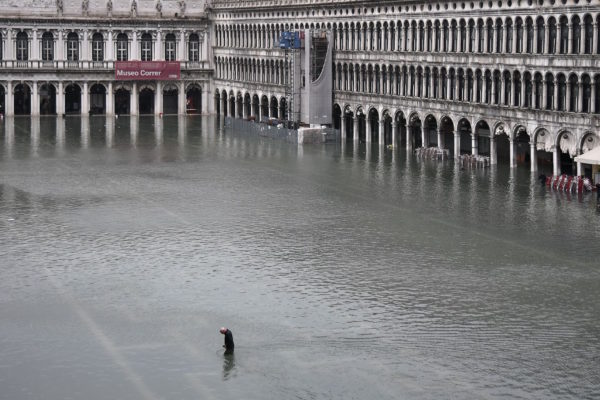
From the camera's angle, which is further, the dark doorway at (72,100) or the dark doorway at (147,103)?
the dark doorway at (147,103)

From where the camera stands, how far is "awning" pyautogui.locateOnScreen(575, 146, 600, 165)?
3076 inches

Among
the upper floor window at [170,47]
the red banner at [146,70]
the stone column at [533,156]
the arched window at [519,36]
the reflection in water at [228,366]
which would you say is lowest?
the reflection in water at [228,366]

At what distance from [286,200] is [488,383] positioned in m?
40.2

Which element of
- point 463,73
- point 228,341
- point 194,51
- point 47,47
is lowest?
point 228,341

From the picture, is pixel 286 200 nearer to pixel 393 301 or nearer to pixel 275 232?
pixel 275 232

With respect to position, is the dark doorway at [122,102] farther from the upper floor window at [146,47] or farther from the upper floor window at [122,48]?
the upper floor window at [146,47]

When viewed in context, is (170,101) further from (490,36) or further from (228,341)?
(228,341)

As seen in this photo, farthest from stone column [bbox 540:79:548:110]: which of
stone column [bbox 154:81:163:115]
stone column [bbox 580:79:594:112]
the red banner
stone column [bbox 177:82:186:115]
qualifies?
stone column [bbox 177:82:186:115]

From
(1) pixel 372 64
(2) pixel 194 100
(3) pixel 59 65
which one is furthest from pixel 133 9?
(1) pixel 372 64

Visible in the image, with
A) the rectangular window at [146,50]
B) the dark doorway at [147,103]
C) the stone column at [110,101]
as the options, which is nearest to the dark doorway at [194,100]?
the dark doorway at [147,103]

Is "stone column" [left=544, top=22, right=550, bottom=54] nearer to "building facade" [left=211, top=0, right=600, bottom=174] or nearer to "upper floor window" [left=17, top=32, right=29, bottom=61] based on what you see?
"building facade" [left=211, top=0, right=600, bottom=174]

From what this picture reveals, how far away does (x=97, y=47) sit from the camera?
497ft

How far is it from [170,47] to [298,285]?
346 ft

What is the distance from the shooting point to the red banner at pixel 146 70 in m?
150
